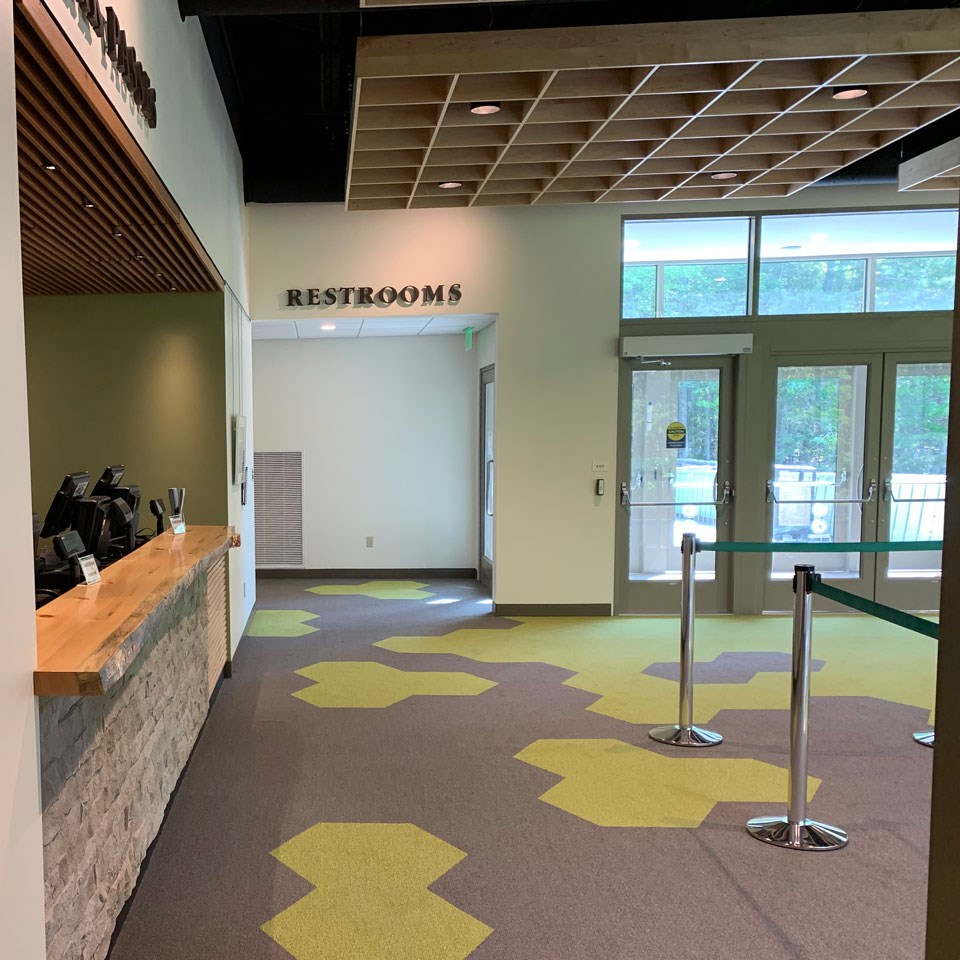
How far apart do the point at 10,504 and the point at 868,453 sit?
6898mm

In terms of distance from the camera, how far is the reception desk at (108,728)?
1976 millimetres

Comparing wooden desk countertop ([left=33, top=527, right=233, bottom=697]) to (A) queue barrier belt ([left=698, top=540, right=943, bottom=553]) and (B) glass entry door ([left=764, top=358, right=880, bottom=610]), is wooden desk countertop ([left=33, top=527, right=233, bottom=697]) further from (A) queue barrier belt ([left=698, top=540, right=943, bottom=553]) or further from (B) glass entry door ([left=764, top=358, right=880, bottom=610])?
(B) glass entry door ([left=764, top=358, right=880, bottom=610])

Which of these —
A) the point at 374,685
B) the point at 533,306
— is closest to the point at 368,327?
the point at 533,306

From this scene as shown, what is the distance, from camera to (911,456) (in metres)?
7.05

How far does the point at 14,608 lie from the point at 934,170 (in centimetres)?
594

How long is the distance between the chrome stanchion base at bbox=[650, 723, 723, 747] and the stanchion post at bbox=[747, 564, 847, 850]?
0.92 m

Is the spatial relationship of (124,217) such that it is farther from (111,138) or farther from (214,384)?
(214,384)

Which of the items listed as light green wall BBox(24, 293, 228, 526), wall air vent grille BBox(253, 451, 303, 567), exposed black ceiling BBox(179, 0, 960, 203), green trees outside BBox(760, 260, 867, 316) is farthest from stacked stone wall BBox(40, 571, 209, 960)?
green trees outside BBox(760, 260, 867, 316)

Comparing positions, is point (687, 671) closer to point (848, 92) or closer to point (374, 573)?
point (848, 92)

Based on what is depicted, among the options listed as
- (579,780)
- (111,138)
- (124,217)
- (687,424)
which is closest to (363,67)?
(124,217)

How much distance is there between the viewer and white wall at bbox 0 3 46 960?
167cm

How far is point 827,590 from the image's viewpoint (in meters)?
3.11

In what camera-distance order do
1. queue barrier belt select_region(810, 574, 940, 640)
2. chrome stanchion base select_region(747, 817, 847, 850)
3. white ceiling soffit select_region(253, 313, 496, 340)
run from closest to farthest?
queue barrier belt select_region(810, 574, 940, 640), chrome stanchion base select_region(747, 817, 847, 850), white ceiling soffit select_region(253, 313, 496, 340)

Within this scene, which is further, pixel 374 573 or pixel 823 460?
pixel 374 573
